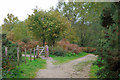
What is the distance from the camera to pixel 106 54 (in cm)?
409

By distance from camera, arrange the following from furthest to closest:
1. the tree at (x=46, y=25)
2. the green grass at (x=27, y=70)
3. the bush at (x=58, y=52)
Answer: the tree at (x=46, y=25), the bush at (x=58, y=52), the green grass at (x=27, y=70)

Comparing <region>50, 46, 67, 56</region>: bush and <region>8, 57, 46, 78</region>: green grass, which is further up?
<region>50, 46, 67, 56</region>: bush

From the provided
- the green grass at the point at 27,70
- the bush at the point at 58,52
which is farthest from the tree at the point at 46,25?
the green grass at the point at 27,70

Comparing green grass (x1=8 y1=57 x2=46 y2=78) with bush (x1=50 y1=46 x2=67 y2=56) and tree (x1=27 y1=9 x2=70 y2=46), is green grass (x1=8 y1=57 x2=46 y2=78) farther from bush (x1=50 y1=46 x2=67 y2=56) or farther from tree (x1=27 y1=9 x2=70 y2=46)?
tree (x1=27 y1=9 x2=70 y2=46)

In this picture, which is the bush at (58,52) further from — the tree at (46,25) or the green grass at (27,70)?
the green grass at (27,70)

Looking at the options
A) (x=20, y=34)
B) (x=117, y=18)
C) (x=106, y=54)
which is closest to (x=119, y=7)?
(x=117, y=18)

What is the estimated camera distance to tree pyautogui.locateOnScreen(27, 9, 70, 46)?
20078 mm

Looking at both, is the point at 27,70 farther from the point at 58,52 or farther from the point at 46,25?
the point at 46,25

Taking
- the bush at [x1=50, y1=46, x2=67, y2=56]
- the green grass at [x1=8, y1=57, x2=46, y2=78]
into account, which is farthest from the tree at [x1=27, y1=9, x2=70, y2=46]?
the green grass at [x1=8, y1=57, x2=46, y2=78]

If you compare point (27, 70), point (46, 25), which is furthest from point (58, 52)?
point (27, 70)

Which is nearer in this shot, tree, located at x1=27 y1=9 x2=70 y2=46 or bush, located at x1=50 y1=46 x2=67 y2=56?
bush, located at x1=50 y1=46 x2=67 y2=56

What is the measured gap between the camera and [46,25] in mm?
19688

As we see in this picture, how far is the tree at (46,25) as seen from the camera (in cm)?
2008

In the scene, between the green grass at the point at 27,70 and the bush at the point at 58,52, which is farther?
the bush at the point at 58,52
